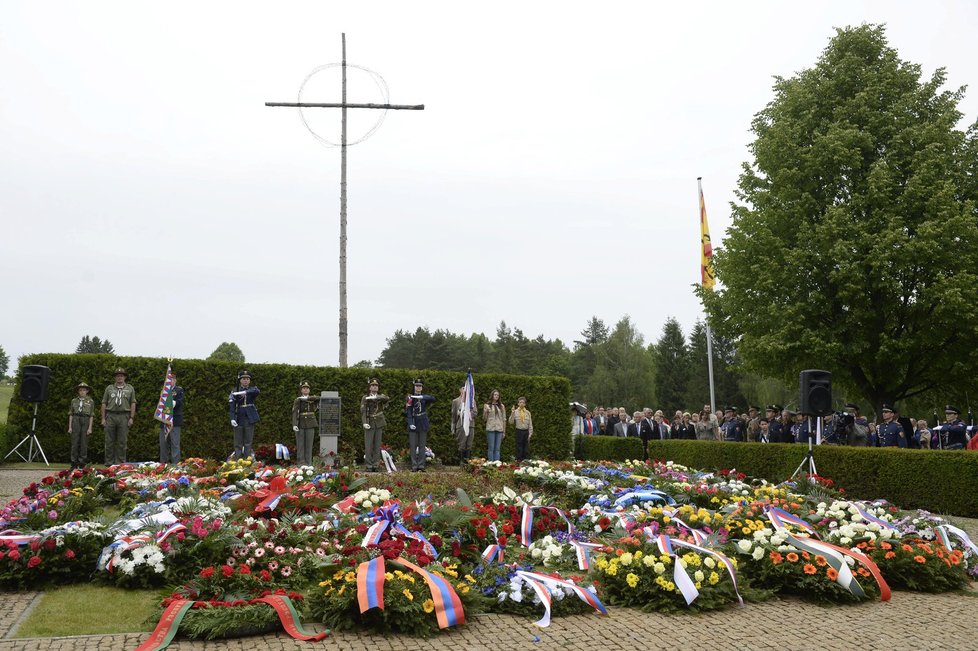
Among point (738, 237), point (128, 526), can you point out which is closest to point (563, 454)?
point (738, 237)

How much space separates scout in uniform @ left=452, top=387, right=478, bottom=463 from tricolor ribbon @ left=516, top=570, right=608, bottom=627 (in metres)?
10.3

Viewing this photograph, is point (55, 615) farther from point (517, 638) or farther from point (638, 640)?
point (638, 640)

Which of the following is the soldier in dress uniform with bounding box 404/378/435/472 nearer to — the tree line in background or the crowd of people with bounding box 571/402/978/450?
the crowd of people with bounding box 571/402/978/450

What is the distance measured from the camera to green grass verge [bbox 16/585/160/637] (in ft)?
16.0

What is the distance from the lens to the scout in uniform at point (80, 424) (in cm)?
1409

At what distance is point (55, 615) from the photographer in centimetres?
517

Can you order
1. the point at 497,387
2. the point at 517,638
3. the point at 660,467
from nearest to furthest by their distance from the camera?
1. the point at 517,638
2. the point at 660,467
3. the point at 497,387

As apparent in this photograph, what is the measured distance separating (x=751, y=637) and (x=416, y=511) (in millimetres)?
3280

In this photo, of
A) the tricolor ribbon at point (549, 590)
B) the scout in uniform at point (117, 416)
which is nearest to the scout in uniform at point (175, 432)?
the scout in uniform at point (117, 416)

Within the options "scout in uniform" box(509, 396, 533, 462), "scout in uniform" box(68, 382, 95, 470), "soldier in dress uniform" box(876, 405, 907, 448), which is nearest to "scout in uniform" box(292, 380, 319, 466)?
"scout in uniform" box(68, 382, 95, 470)

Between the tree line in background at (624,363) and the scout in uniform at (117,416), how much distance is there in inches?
1705

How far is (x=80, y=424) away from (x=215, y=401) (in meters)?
2.97

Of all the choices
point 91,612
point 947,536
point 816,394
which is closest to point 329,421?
point 816,394

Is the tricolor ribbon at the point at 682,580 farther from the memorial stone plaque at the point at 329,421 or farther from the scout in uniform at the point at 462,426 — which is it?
the scout in uniform at the point at 462,426
